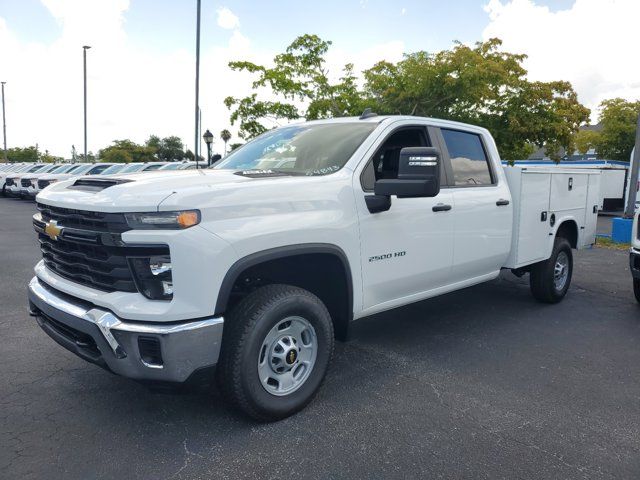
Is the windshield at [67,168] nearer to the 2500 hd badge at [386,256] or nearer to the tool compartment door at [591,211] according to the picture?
the tool compartment door at [591,211]

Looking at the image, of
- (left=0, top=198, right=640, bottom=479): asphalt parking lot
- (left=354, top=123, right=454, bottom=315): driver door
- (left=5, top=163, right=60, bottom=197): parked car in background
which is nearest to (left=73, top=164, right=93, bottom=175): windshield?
(left=5, top=163, right=60, bottom=197): parked car in background

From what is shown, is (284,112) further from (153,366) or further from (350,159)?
(153,366)

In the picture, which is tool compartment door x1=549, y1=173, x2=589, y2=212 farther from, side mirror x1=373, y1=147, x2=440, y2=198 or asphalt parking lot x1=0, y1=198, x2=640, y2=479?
side mirror x1=373, y1=147, x2=440, y2=198

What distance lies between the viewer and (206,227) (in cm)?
278

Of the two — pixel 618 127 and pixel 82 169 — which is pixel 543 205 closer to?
pixel 82 169

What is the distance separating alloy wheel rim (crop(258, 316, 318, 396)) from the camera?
10.4 feet

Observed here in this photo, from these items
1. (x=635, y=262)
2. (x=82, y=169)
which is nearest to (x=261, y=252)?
(x=635, y=262)

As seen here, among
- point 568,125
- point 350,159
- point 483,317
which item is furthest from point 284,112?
point 350,159

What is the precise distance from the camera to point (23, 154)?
8056 centimetres

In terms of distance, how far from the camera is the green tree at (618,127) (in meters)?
37.3

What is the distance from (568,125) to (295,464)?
20571 millimetres

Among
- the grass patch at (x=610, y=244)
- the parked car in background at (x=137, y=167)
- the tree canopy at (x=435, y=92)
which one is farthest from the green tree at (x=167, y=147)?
the grass patch at (x=610, y=244)

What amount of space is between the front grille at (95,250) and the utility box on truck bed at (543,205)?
3.75 metres

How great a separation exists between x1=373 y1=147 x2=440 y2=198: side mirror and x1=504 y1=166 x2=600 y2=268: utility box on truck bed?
226 cm
